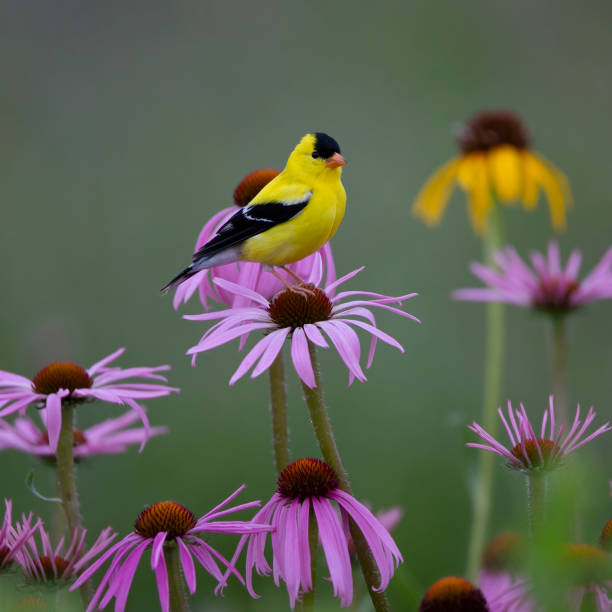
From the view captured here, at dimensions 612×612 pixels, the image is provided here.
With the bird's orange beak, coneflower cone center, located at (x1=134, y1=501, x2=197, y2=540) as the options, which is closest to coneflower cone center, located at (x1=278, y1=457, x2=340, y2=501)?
coneflower cone center, located at (x1=134, y1=501, x2=197, y2=540)

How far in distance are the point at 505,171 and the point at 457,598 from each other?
1.63 metres

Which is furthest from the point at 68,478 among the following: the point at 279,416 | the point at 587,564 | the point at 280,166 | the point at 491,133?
the point at 280,166

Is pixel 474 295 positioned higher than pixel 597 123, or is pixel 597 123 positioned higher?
pixel 597 123

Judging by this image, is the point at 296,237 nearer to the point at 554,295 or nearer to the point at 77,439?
the point at 77,439

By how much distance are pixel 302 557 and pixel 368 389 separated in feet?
10.3

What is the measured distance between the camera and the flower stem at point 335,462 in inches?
35.1

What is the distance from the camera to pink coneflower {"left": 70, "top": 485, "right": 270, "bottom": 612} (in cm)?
88

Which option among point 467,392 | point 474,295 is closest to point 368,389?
point 467,392

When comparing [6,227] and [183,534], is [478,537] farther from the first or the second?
[6,227]

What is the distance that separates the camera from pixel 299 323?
43.6 inches

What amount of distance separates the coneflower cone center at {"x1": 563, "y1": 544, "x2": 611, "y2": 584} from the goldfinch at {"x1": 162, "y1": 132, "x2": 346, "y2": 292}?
65cm

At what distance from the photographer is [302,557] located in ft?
2.94

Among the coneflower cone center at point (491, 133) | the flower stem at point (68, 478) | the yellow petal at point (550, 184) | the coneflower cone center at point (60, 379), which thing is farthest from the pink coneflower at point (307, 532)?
the coneflower cone center at point (491, 133)

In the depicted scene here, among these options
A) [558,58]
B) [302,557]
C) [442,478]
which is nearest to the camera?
[302,557]
